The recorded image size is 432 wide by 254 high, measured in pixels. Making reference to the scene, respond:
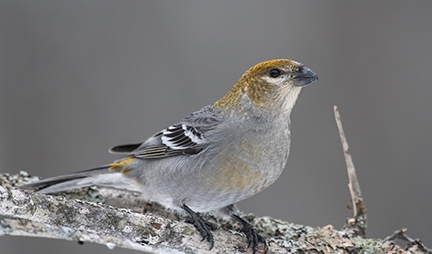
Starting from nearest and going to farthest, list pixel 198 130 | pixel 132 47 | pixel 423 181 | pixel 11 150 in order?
pixel 198 130, pixel 423 181, pixel 11 150, pixel 132 47

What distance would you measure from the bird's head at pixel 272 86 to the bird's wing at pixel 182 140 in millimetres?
244

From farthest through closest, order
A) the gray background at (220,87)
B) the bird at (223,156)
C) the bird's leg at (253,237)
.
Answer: the gray background at (220,87), the bird at (223,156), the bird's leg at (253,237)

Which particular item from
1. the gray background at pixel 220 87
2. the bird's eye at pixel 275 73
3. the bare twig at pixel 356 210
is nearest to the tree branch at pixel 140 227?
the bare twig at pixel 356 210

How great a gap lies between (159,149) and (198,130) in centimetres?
42

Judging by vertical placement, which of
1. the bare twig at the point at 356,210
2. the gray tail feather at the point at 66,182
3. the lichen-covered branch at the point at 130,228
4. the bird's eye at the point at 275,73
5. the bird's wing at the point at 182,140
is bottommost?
the lichen-covered branch at the point at 130,228

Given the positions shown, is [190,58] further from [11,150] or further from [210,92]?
[11,150]

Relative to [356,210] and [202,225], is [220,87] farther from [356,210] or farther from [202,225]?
[202,225]

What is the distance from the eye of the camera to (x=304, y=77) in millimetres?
3832

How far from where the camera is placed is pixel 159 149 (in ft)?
14.1

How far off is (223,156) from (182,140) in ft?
1.72

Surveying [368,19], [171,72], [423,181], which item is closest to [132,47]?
[171,72]

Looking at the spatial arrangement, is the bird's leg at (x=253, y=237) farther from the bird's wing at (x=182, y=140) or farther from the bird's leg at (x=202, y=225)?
the bird's wing at (x=182, y=140)

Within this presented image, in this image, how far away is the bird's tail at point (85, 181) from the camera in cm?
418

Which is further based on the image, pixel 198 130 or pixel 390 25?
pixel 390 25
